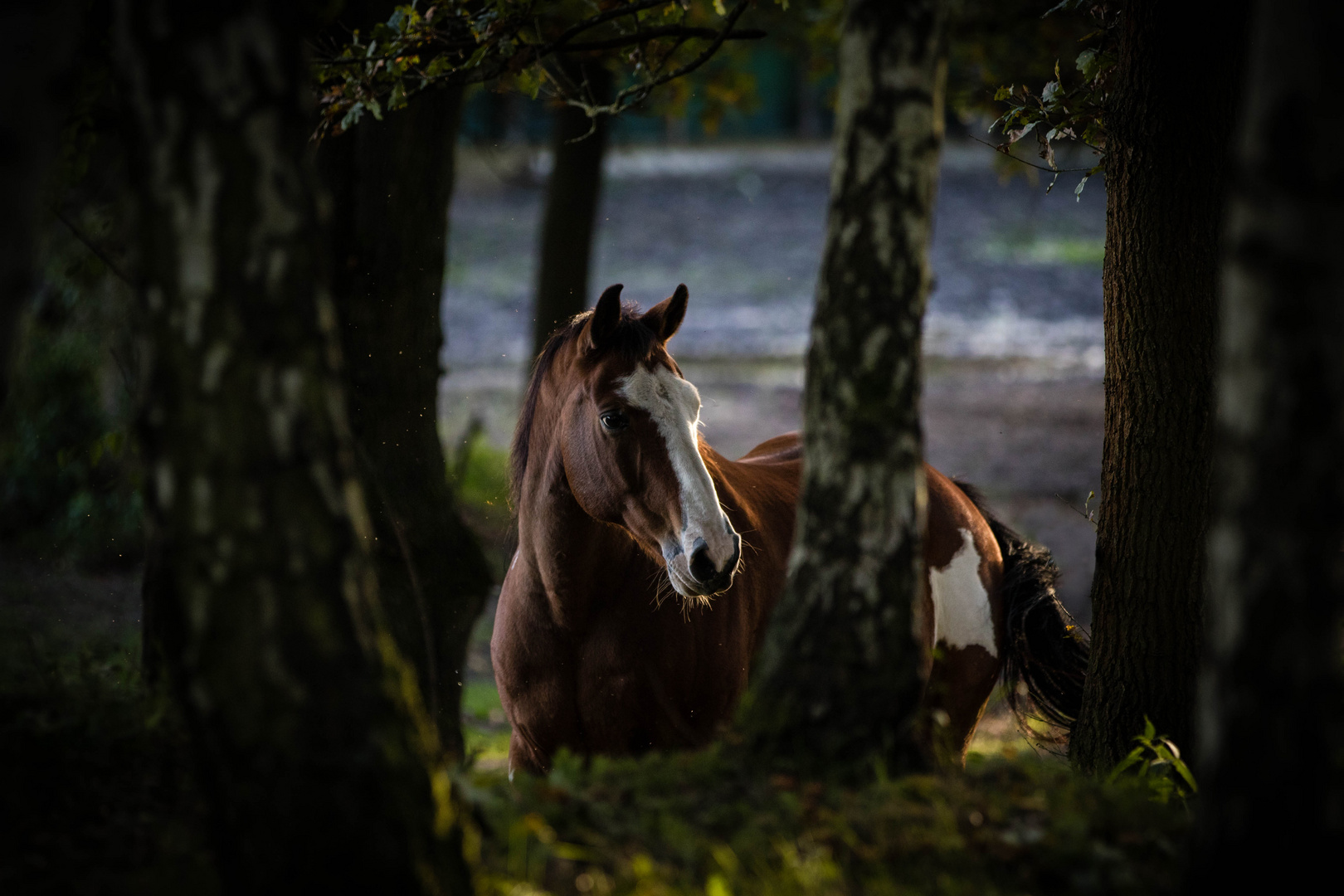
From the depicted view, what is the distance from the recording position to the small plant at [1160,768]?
2.87 m

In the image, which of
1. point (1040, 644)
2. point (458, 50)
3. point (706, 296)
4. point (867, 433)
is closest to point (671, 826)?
point (867, 433)

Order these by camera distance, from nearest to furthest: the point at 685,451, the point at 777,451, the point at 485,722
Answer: the point at 685,451 → the point at 777,451 → the point at 485,722

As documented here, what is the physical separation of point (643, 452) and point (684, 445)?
0.14 m

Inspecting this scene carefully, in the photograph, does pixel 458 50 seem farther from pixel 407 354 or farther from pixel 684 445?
pixel 684 445

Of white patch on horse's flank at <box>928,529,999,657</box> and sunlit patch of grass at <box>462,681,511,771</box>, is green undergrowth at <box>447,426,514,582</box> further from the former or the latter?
white patch on horse's flank at <box>928,529,999,657</box>

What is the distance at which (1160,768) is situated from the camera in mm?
3367

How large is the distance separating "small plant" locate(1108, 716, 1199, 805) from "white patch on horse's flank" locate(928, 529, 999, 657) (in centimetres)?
110

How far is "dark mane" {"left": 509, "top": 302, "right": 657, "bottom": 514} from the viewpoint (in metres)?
3.39

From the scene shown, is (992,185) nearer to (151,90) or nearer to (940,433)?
(940,433)

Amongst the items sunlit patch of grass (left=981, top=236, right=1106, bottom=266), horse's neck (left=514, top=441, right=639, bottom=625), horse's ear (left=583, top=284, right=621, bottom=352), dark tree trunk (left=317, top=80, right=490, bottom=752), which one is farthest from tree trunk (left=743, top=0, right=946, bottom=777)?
sunlit patch of grass (left=981, top=236, right=1106, bottom=266)

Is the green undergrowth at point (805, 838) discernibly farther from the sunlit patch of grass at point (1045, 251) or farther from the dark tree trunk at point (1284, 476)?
the sunlit patch of grass at point (1045, 251)

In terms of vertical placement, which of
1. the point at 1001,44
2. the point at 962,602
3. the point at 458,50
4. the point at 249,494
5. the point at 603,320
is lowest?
the point at 962,602

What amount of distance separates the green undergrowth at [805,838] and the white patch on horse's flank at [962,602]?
223 cm

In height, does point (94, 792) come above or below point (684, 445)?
below
